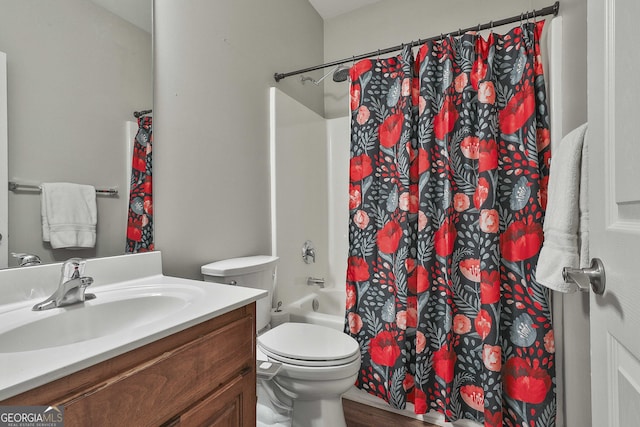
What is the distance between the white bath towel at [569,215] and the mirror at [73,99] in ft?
4.77

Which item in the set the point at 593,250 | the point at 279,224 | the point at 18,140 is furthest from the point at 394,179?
the point at 18,140

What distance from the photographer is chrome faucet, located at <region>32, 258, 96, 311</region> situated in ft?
2.48

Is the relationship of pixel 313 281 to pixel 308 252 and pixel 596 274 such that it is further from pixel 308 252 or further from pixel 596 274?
pixel 596 274

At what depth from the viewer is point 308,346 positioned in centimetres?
130

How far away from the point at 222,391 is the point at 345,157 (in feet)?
6.22

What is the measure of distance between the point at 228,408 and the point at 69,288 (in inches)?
20.0

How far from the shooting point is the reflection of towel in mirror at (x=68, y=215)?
875 mm

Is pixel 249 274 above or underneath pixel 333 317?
above

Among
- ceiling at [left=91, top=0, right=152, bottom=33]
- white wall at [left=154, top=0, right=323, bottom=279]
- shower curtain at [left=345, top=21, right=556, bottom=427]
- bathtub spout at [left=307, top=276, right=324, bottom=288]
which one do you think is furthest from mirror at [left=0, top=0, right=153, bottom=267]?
bathtub spout at [left=307, top=276, right=324, bottom=288]

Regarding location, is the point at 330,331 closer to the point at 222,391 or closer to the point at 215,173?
the point at 222,391

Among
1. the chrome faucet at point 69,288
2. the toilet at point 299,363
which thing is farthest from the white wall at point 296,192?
the chrome faucet at point 69,288

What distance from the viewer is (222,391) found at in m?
0.76

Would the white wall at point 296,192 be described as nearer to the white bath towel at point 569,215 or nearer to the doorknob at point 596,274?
the white bath towel at point 569,215

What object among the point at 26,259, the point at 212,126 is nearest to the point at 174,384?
the point at 26,259
